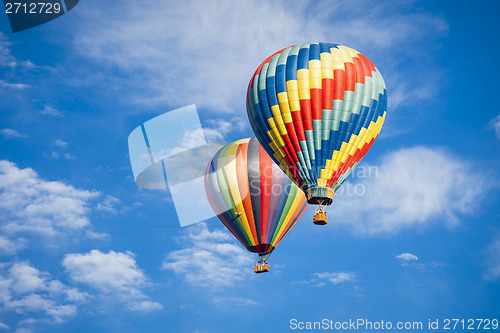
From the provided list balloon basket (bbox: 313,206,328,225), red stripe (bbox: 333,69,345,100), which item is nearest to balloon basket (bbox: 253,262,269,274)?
balloon basket (bbox: 313,206,328,225)

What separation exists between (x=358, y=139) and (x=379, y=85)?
2.65 m

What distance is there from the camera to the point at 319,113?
1364 inches

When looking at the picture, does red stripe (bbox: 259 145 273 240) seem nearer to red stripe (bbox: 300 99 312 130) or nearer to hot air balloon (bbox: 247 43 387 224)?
hot air balloon (bbox: 247 43 387 224)

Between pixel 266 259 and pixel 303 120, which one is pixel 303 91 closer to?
pixel 303 120

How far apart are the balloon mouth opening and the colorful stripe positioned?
6.28 m

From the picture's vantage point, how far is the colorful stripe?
40.3 m

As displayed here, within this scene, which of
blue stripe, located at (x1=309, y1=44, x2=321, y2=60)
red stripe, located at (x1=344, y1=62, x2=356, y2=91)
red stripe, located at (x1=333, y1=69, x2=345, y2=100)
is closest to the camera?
red stripe, located at (x1=333, y1=69, x2=345, y2=100)

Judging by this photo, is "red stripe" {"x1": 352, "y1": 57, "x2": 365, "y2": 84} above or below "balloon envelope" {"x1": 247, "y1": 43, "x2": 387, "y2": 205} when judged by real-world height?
above

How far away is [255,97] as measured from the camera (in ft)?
118

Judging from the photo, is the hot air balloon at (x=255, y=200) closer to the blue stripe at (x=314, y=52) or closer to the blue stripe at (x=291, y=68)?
the blue stripe at (x=291, y=68)

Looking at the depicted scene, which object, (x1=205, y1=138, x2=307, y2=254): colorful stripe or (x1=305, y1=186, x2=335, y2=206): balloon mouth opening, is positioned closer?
(x1=305, y1=186, x2=335, y2=206): balloon mouth opening

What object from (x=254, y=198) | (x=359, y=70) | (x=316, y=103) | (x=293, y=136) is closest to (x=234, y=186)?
(x=254, y=198)

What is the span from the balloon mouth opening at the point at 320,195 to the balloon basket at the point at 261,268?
6826 mm

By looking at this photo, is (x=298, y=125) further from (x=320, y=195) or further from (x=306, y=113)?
(x=320, y=195)
